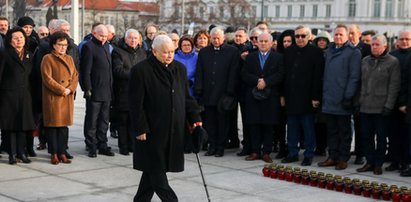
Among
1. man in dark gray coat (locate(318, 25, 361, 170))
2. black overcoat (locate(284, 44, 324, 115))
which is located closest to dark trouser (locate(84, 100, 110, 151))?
black overcoat (locate(284, 44, 324, 115))

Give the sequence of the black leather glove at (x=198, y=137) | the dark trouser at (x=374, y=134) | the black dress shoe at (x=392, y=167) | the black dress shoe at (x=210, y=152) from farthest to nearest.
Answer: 1. the black dress shoe at (x=210, y=152)
2. the black dress shoe at (x=392, y=167)
3. the dark trouser at (x=374, y=134)
4. the black leather glove at (x=198, y=137)

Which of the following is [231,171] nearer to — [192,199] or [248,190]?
[248,190]

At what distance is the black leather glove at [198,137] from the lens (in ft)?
24.2

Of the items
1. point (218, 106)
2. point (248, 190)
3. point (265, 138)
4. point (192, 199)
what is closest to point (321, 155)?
point (265, 138)

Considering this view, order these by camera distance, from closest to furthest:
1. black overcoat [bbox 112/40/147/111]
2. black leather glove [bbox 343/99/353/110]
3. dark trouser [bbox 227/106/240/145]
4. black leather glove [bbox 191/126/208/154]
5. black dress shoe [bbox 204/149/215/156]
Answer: black leather glove [bbox 191/126/208/154] < black leather glove [bbox 343/99/353/110] < black overcoat [bbox 112/40/147/111] < black dress shoe [bbox 204/149/215/156] < dark trouser [bbox 227/106/240/145]

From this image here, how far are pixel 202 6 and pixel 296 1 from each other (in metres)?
22.5

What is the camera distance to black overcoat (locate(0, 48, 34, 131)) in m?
9.92

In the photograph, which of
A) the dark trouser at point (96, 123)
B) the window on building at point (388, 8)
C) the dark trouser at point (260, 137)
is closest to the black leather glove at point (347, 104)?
the dark trouser at point (260, 137)

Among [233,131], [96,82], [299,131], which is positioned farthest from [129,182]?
[233,131]

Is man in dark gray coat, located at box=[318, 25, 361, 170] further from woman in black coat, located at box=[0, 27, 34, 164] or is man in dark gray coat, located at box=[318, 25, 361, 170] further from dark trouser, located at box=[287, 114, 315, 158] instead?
woman in black coat, located at box=[0, 27, 34, 164]

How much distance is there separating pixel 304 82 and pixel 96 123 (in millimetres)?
3407

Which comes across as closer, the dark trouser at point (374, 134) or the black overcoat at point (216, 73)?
the dark trouser at point (374, 134)

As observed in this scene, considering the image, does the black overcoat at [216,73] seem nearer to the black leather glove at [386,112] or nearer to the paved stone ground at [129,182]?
the paved stone ground at [129,182]

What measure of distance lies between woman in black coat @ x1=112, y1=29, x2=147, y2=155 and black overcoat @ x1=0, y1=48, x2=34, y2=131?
1.55 meters
